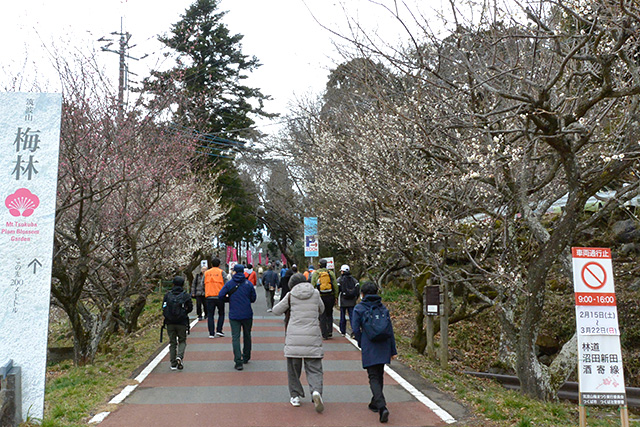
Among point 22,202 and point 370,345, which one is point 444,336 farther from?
point 22,202

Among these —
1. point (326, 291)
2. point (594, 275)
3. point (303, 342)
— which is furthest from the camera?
point (326, 291)

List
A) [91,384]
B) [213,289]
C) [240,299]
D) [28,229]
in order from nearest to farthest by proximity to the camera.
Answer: [28,229], [91,384], [240,299], [213,289]

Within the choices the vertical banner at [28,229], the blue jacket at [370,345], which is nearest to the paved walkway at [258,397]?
the blue jacket at [370,345]

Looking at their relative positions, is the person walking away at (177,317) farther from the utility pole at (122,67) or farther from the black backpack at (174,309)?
the utility pole at (122,67)

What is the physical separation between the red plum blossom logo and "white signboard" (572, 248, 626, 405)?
6827 millimetres

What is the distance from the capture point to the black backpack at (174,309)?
957 centimetres

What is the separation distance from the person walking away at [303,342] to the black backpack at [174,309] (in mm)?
2670

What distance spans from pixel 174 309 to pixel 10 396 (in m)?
3.56

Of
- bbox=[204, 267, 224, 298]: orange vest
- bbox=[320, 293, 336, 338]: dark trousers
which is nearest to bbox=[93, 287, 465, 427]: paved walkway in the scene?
bbox=[320, 293, 336, 338]: dark trousers

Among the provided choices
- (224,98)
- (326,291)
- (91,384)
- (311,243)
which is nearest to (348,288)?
(326,291)

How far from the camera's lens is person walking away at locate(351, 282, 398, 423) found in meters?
6.89

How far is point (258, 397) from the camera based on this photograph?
7.80m

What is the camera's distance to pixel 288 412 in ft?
23.1

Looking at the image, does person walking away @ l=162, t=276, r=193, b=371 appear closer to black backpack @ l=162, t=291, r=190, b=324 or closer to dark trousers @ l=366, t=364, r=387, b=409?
black backpack @ l=162, t=291, r=190, b=324
